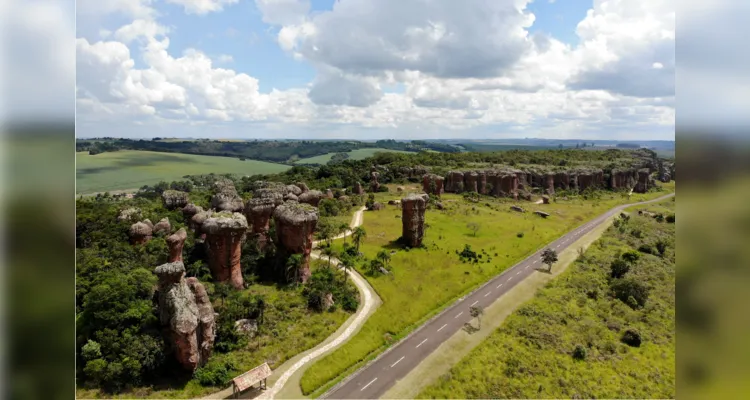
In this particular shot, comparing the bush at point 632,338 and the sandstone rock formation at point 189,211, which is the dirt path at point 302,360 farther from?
the sandstone rock formation at point 189,211

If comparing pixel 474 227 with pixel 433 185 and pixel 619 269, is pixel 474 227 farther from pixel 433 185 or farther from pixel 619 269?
pixel 433 185

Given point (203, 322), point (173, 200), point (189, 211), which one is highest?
point (173, 200)

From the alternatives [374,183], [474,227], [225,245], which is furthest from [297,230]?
[374,183]

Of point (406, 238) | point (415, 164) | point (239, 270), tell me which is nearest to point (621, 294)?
point (406, 238)

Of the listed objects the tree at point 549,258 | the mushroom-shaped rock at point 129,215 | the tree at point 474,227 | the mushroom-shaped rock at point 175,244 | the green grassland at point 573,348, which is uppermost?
the mushroom-shaped rock at point 129,215

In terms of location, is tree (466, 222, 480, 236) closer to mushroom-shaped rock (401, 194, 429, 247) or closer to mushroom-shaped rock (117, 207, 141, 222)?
mushroom-shaped rock (401, 194, 429, 247)

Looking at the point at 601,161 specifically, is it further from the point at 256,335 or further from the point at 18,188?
the point at 18,188

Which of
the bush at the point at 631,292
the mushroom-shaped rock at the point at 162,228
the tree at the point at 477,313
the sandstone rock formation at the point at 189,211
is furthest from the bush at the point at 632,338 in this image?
the sandstone rock formation at the point at 189,211
